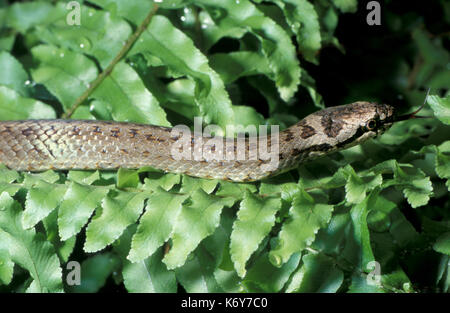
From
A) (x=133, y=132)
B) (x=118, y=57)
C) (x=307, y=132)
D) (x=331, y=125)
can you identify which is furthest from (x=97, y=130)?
(x=331, y=125)

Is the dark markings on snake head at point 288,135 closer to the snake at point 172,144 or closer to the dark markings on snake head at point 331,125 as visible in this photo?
the snake at point 172,144

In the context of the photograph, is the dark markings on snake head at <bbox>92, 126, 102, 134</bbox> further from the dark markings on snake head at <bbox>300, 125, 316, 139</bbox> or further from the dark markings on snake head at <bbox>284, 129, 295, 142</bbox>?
the dark markings on snake head at <bbox>300, 125, 316, 139</bbox>

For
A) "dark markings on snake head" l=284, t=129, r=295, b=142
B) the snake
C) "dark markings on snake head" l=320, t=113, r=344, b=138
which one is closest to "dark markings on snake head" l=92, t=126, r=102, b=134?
the snake

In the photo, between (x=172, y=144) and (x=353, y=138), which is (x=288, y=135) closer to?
(x=353, y=138)

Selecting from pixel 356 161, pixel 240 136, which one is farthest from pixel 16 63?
pixel 356 161

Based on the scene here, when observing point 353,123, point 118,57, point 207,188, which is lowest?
point 207,188

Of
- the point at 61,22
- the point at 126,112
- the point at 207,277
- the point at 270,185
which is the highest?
the point at 61,22

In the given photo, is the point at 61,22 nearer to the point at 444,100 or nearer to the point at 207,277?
the point at 207,277
